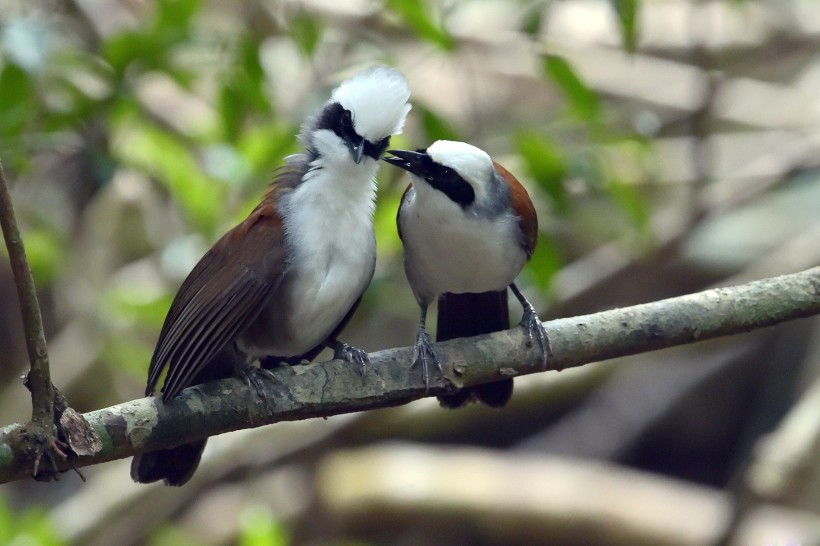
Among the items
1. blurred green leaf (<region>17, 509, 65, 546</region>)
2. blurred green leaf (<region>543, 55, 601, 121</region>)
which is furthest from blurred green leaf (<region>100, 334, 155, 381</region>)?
blurred green leaf (<region>543, 55, 601, 121</region>)

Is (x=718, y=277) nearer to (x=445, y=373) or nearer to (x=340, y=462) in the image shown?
(x=340, y=462)

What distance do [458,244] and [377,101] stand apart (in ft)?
1.60

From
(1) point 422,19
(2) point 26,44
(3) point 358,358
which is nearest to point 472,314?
(3) point 358,358

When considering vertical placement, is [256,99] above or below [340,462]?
above

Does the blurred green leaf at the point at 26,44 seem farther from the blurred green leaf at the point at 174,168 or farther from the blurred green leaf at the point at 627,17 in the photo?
the blurred green leaf at the point at 627,17

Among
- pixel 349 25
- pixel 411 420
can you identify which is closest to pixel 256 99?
pixel 349 25

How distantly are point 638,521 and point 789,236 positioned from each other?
189 cm

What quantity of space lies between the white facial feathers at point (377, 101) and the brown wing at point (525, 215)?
48 cm

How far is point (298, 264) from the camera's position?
2.71 meters

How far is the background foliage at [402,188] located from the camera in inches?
139

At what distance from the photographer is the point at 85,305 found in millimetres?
4363

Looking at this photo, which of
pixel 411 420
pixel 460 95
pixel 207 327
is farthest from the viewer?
Result: pixel 460 95

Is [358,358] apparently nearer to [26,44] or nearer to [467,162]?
[467,162]

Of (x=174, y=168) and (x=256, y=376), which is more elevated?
(x=174, y=168)
